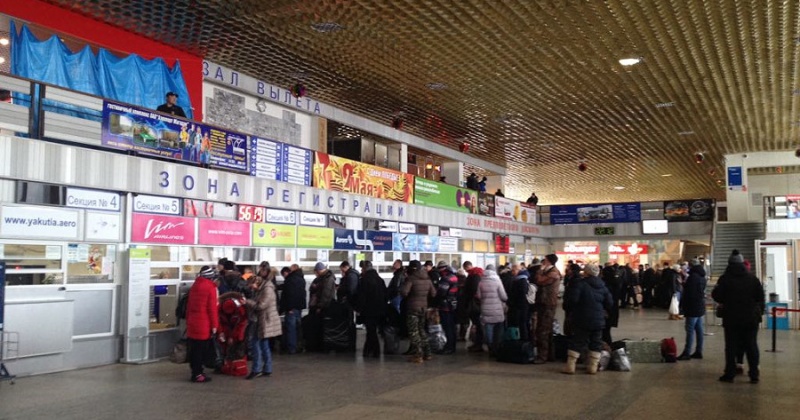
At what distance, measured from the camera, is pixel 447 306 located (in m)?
12.1

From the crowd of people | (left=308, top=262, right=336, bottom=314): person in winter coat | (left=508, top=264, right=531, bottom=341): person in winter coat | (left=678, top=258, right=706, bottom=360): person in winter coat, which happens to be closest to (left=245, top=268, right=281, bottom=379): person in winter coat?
the crowd of people

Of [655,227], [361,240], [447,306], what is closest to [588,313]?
[447,306]

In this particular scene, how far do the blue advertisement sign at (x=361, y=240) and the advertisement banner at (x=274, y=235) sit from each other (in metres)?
1.66

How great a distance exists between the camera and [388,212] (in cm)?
1917

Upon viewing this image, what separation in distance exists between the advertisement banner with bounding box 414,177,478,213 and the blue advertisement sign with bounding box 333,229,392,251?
7.08 ft

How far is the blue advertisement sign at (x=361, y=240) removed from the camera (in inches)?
673

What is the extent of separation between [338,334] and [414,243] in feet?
28.5

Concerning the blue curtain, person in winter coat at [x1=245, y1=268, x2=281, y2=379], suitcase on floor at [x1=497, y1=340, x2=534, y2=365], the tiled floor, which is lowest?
the tiled floor

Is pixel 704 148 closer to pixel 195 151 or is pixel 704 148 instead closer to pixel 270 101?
pixel 270 101

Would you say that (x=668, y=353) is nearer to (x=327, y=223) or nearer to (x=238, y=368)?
(x=238, y=368)

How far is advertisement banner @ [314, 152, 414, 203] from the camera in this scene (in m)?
16.5

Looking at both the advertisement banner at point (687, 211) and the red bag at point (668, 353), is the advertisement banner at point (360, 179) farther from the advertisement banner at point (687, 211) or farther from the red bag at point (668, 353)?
the advertisement banner at point (687, 211)

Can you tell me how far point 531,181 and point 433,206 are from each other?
42.8 ft

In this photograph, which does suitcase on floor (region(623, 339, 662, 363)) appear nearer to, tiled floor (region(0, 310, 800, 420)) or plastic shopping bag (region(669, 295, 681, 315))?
tiled floor (region(0, 310, 800, 420))
